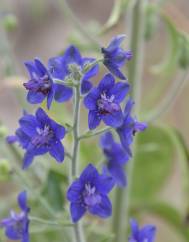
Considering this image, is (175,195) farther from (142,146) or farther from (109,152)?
(109,152)

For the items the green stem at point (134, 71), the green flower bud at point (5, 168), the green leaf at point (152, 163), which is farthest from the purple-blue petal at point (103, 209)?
the green leaf at point (152, 163)

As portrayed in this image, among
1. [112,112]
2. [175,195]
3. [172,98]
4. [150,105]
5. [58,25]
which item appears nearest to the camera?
[112,112]

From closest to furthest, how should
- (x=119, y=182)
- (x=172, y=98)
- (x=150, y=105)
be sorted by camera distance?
1. (x=119, y=182)
2. (x=172, y=98)
3. (x=150, y=105)

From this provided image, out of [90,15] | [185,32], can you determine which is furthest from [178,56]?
[90,15]

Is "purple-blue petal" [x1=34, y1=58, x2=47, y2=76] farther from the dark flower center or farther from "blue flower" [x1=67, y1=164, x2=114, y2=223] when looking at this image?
"blue flower" [x1=67, y1=164, x2=114, y2=223]

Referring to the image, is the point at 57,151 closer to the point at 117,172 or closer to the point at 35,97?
the point at 35,97

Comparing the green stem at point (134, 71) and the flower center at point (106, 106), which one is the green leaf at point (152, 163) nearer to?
the green stem at point (134, 71)

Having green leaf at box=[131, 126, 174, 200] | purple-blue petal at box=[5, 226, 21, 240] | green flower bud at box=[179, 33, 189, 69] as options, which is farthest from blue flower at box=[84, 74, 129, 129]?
green leaf at box=[131, 126, 174, 200]
